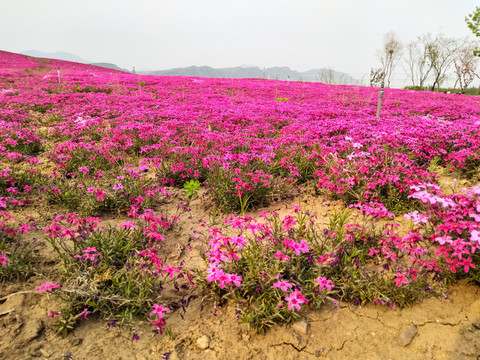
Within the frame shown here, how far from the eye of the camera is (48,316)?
2.15 meters

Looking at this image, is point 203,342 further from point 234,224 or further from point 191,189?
point 191,189

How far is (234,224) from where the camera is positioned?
102 inches

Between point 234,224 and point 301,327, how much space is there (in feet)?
3.62

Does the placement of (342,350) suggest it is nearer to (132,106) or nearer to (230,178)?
(230,178)

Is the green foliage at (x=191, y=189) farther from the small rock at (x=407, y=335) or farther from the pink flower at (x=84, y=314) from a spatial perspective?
the small rock at (x=407, y=335)

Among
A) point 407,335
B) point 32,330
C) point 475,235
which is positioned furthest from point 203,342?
point 475,235

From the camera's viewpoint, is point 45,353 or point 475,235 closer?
point 45,353

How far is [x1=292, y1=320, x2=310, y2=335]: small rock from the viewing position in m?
2.27

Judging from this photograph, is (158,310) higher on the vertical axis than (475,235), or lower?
lower

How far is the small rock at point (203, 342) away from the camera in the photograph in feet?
7.13

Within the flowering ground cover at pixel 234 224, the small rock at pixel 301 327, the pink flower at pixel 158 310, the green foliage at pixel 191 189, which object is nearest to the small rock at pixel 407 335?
the flowering ground cover at pixel 234 224

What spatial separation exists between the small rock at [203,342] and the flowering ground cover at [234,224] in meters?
0.28

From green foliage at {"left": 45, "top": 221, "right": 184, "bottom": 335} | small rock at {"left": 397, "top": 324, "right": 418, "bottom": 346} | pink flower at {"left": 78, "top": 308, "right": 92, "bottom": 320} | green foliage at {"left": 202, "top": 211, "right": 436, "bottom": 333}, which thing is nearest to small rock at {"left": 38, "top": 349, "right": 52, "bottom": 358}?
green foliage at {"left": 45, "top": 221, "right": 184, "bottom": 335}

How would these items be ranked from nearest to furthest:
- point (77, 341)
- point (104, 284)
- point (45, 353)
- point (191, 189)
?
1. point (45, 353)
2. point (77, 341)
3. point (104, 284)
4. point (191, 189)
